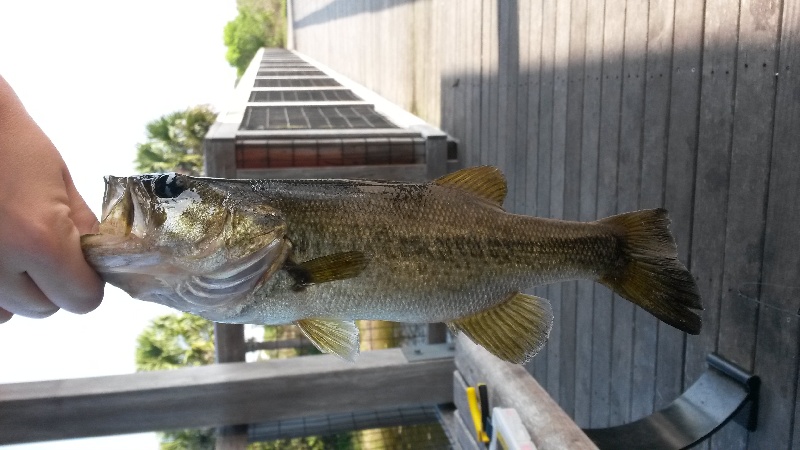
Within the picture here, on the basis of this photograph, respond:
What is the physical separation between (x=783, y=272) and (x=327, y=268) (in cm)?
151

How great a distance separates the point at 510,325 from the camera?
55.9 inches

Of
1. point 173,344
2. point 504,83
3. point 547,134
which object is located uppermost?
point 504,83

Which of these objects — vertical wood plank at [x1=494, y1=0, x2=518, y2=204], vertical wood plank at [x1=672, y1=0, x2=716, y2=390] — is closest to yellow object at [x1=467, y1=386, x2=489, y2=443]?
vertical wood plank at [x1=672, y1=0, x2=716, y2=390]

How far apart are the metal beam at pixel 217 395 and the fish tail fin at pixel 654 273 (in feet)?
7.88

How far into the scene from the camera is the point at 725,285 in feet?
7.74

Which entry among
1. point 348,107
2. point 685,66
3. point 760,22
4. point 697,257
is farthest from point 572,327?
point 348,107

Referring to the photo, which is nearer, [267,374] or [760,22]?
[760,22]

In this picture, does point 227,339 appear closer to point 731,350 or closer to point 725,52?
point 731,350

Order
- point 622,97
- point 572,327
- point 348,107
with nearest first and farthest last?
point 622,97 < point 572,327 < point 348,107

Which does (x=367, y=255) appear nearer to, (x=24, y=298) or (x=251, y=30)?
(x=24, y=298)

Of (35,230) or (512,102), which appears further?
(512,102)

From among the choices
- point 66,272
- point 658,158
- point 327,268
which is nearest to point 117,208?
point 66,272

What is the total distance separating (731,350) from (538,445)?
722mm

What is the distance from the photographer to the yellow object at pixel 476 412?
3071 mm
